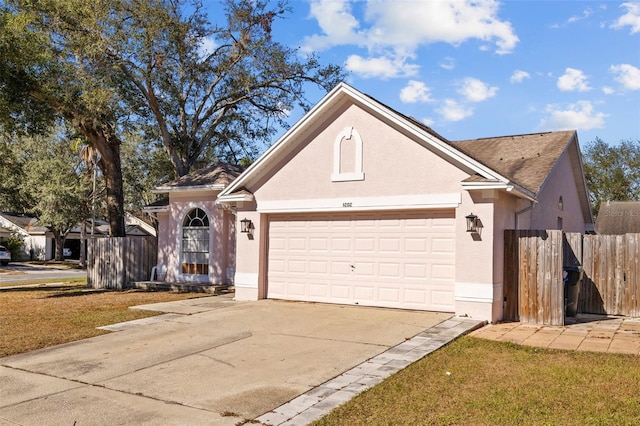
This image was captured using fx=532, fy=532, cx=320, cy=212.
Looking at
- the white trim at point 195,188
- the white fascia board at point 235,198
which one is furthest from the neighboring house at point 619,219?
the white fascia board at point 235,198

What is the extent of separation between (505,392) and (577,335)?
14.6 feet

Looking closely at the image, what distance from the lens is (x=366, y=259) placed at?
43.2 ft

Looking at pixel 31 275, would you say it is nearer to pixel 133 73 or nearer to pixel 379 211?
pixel 133 73

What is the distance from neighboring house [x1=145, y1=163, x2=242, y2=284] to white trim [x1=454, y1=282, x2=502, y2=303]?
29.6 feet

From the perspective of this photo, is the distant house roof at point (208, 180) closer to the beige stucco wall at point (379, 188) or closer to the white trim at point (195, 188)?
the white trim at point (195, 188)

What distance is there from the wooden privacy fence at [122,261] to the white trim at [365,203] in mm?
7399

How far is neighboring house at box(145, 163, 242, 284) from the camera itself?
1827 centimetres

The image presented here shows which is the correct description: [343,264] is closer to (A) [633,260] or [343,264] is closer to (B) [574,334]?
(B) [574,334]

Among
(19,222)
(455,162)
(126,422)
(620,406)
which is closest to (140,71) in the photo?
(455,162)

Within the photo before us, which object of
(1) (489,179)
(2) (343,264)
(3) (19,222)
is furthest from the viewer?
(3) (19,222)

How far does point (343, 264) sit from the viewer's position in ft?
44.4

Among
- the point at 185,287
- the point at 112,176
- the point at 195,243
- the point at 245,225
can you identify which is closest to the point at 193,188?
the point at 195,243

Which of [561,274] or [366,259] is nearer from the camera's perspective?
[561,274]

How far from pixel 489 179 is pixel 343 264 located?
4.31m
